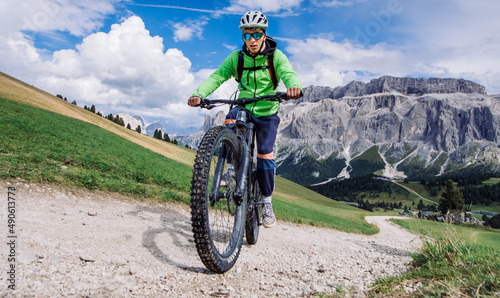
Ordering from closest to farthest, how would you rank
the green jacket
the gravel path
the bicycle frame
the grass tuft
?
the grass tuft, the gravel path, the bicycle frame, the green jacket

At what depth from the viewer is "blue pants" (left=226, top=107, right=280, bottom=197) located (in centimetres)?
645

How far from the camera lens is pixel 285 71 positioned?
602 centimetres

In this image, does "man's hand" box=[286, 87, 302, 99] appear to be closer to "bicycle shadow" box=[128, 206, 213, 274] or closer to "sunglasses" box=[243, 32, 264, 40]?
"sunglasses" box=[243, 32, 264, 40]

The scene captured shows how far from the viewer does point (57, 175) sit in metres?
10.2

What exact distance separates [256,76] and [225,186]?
8.19 ft

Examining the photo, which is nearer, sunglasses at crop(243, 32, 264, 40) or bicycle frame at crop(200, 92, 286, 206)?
bicycle frame at crop(200, 92, 286, 206)

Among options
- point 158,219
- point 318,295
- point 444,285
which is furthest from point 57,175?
point 444,285

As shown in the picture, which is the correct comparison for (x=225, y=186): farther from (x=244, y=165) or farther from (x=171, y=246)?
(x=171, y=246)

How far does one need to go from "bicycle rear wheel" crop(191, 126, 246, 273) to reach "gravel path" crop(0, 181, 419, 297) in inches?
14.6

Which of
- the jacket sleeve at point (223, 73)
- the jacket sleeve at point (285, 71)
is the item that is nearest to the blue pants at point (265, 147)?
the jacket sleeve at point (223, 73)

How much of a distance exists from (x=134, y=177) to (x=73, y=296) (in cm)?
1204

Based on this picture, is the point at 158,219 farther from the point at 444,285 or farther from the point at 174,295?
the point at 444,285

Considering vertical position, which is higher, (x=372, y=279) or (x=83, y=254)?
(x=372, y=279)

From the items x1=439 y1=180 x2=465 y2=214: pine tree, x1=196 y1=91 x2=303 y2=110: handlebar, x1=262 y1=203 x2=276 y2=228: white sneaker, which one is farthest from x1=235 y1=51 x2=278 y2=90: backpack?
x1=439 y1=180 x2=465 y2=214: pine tree
